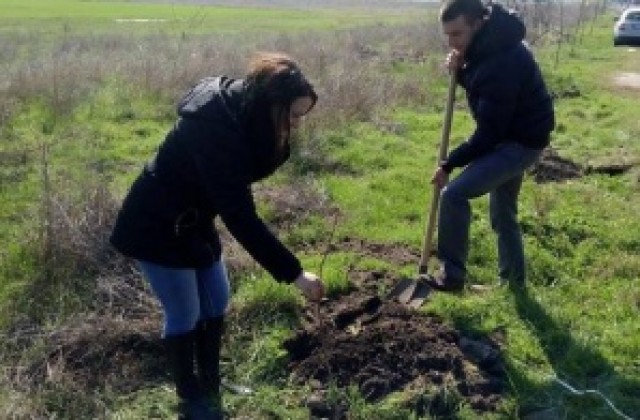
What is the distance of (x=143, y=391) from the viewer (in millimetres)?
4184

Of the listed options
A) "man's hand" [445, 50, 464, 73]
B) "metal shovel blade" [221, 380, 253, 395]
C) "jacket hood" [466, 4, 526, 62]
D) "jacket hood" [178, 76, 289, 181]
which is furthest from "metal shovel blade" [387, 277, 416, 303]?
"jacket hood" [178, 76, 289, 181]

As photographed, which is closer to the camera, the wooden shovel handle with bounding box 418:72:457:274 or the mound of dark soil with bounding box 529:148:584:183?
the wooden shovel handle with bounding box 418:72:457:274

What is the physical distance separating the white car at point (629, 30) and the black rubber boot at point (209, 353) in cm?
2624

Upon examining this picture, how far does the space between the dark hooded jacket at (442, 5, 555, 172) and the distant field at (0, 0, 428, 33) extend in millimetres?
21533

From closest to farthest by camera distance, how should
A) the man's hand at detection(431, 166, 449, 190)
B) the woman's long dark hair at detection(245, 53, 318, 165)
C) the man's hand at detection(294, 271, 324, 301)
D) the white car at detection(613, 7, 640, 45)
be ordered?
the woman's long dark hair at detection(245, 53, 318, 165)
the man's hand at detection(294, 271, 324, 301)
the man's hand at detection(431, 166, 449, 190)
the white car at detection(613, 7, 640, 45)

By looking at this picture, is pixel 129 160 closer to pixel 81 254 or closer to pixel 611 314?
pixel 81 254

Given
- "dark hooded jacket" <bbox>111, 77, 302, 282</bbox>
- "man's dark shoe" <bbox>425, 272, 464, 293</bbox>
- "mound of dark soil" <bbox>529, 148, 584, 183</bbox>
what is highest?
"dark hooded jacket" <bbox>111, 77, 302, 282</bbox>

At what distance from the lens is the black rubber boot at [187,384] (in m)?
3.84

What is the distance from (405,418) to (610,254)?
123 inches

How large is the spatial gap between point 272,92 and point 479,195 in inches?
88.2

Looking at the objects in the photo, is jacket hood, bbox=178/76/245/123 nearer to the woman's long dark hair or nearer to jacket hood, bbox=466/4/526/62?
the woman's long dark hair

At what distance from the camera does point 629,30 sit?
26.7 m

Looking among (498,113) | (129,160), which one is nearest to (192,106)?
(498,113)

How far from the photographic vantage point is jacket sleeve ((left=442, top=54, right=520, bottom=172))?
4480mm
